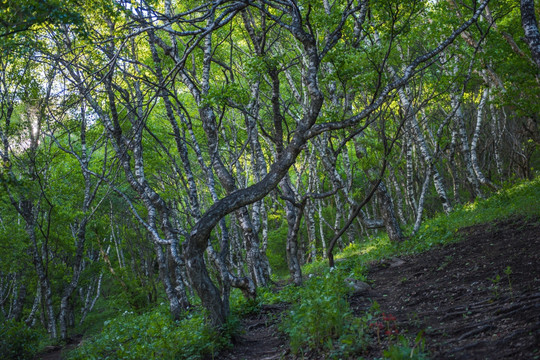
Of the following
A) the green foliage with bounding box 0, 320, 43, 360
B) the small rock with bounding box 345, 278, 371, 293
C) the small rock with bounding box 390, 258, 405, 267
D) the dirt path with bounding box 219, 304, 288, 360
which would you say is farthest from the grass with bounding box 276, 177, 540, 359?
the green foliage with bounding box 0, 320, 43, 360

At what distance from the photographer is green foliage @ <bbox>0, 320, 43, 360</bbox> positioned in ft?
35.0

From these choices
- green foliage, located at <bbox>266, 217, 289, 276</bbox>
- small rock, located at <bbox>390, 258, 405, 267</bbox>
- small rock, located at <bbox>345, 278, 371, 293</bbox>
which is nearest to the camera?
small rock, located at <bbox>345, 278, 371, 293</bbox>

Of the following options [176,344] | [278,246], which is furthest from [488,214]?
[278,246]

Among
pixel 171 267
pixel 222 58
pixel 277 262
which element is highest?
pixel 222 58

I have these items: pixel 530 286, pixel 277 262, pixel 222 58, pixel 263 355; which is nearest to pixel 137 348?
pixel 263 355

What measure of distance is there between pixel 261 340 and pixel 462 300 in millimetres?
3773

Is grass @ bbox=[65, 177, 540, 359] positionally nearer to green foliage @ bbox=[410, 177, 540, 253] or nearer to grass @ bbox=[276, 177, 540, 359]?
grass @ bbox=[276, 177, 540, 359]

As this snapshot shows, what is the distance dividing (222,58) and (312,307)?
15.4m

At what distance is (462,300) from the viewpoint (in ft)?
→ 19.0

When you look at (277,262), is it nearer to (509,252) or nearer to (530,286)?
(509,252)

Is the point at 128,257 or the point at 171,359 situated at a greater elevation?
the point at 128,257

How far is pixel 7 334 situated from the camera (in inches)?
424

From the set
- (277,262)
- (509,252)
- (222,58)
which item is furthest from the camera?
(277,262)

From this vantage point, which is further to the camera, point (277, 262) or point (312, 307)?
point (277, 262)
